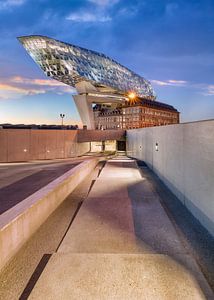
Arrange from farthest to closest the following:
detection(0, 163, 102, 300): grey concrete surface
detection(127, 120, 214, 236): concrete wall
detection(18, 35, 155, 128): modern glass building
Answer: detection(18, 35, 155, 128): modern glass building
detection(127, 120, 214, 236): concrete wall
detection(0, 163, 102, 300): grey concrete surface

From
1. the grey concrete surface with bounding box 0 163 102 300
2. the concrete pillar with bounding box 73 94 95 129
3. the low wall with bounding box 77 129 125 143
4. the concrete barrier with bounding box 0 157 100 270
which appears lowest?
the grey concrete surface with bounding box 0 163 102 300

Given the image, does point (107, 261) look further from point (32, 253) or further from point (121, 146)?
point (121, 146)

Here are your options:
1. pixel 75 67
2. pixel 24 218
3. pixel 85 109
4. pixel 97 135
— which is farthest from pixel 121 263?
pixel 75 67

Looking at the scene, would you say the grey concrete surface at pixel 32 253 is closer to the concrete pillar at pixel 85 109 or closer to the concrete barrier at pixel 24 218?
the concrete barrier at pixel 24 218

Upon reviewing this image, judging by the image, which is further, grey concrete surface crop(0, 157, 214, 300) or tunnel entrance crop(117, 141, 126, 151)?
tunnel entrance crop(117, 141, 126, 151)

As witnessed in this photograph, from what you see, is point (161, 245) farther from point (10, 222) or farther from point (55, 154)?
point (55, 154)

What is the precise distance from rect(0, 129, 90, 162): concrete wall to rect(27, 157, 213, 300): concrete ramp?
22144 mm

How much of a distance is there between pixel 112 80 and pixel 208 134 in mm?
72179

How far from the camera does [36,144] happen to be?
2902cm

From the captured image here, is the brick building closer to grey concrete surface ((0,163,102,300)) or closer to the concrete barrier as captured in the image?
the concrete barrier

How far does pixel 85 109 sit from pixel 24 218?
52.5m

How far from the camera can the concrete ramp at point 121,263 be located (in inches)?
136

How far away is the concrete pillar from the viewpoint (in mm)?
55906

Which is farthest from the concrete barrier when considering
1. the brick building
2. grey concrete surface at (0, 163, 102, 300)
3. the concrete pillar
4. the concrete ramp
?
the brick building
